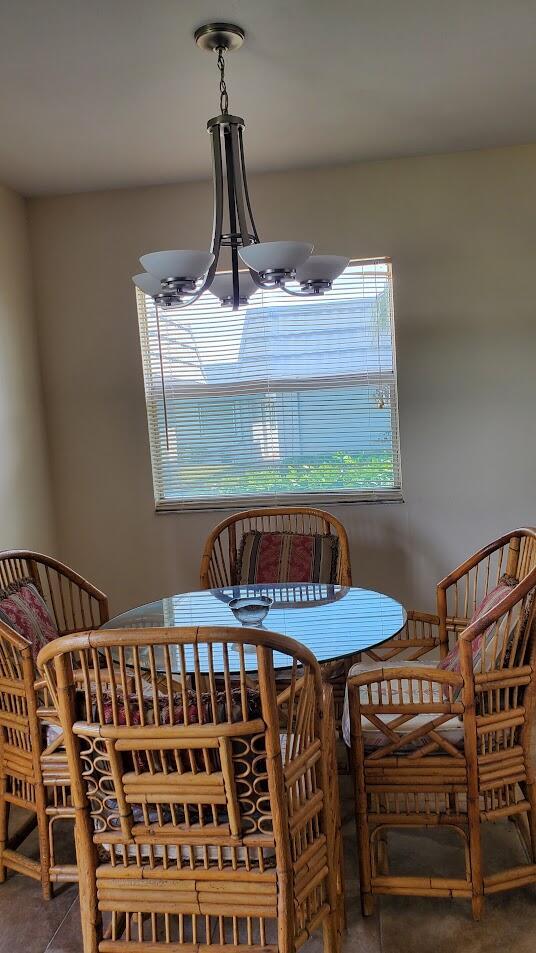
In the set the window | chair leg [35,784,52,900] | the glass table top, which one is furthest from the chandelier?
chair leg [35,784,52,900]

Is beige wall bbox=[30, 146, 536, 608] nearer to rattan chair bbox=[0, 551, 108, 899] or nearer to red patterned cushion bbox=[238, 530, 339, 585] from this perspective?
red patterned cushion bbox=[238, 530, 339, 585]

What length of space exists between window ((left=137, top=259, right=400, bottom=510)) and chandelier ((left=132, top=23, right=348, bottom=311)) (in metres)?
1.21

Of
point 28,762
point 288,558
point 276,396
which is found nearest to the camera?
point 28,762

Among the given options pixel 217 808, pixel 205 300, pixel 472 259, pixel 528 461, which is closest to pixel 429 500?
pixel 528 461

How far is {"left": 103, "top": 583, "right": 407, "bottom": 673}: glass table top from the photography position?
2.13 metres

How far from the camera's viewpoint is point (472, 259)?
138 inches

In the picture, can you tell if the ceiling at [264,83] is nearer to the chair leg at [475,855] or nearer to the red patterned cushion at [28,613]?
the red patterned cushion at [28,613]

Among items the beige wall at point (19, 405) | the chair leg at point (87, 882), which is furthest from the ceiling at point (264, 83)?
the chair leg at point (87, 882)

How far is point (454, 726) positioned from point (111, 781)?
0.95 m

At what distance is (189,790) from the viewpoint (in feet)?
5.05

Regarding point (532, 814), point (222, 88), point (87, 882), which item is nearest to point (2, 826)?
point (87, 882)

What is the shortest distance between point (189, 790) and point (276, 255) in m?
1.36

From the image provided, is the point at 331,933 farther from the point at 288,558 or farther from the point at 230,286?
the point at 230,286

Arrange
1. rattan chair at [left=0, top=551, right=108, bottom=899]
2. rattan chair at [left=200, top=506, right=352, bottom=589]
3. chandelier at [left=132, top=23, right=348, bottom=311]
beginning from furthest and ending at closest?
rattan chair at [left=200, top=506, right=352, bottom=589]
rattan chair at [left=0, top=551, right=108, bottom=899]
chandelier at [left=132, top=23, right=348, bottom=311]
